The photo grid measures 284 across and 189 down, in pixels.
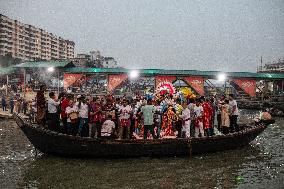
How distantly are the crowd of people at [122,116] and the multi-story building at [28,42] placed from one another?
6043 cm

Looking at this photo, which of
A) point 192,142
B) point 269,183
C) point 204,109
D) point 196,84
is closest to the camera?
point 269,183

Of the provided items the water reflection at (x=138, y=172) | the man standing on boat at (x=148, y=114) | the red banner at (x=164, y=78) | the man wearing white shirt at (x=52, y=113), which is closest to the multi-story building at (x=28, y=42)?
the red banner at (x=164, y=78)

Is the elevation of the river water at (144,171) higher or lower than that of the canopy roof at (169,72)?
lower

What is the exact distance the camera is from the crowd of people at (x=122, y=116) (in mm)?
11113

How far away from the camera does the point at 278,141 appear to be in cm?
1575

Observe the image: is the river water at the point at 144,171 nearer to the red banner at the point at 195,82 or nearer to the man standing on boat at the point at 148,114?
the man standing on boat at the point at 148,114

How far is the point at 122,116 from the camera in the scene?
450 inches

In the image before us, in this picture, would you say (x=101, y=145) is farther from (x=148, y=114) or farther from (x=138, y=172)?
(x=148, y=114)

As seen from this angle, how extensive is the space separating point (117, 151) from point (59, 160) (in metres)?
1.85

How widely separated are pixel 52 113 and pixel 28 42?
76656 millimetres

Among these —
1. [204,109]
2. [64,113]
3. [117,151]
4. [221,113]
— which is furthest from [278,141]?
[64,113]

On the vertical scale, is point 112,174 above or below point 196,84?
below

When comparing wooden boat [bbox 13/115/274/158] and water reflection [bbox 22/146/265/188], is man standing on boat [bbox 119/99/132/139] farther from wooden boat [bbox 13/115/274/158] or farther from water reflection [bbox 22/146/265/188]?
water reflection [bbox 22/146/265/188]

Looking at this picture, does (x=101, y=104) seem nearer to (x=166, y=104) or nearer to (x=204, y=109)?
(x=166, y=104)
